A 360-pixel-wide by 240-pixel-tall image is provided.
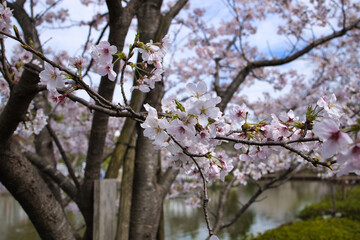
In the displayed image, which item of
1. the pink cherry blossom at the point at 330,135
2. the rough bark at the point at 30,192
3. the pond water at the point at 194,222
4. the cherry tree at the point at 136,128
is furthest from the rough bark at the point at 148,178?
the pond water at the point at 194,222

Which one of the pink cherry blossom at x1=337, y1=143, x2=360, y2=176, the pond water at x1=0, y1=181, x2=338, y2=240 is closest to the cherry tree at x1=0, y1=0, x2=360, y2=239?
the pink cherry blossom at x1=337, y1=143, x2=360, y2=176

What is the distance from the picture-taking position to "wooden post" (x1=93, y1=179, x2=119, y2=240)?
1.86 metres

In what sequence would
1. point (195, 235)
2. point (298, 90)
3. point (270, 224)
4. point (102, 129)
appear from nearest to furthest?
1. point (102, 129)
2. point (195, 235)
3. point (298, 90)
4. point (270, 224)

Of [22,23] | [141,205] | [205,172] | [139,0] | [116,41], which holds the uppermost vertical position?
[22,23]

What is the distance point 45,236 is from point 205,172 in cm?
117

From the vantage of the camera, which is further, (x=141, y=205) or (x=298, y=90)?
(x=298, y=90)

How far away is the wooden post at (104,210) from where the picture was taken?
1.86 m

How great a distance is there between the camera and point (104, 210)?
1914mm

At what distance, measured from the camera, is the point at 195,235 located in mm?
6102

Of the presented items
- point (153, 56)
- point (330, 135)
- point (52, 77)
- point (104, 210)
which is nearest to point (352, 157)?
point (330, 135)

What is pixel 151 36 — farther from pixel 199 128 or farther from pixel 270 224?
pixel 270 224

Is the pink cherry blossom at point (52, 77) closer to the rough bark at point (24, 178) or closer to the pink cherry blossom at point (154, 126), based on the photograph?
the pink cherry blossom at point (154, 126)

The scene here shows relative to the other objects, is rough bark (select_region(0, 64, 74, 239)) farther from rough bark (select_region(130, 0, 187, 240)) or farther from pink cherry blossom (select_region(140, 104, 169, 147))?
pink cherry blossom (select_region(140, 104, 169, 147))

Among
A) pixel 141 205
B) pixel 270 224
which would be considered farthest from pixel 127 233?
pixel 270 224
